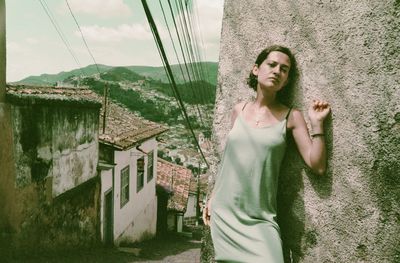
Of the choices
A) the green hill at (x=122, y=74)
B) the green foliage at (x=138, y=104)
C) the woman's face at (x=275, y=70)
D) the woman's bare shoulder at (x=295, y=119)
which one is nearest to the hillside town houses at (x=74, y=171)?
the green hill at (x=122, y=74)

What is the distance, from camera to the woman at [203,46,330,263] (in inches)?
82.4

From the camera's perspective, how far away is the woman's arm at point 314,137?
206 centimetres

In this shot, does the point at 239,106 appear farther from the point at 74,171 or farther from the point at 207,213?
the point at 74,171

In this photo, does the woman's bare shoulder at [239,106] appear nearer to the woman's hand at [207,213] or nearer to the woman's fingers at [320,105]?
the woman's fingers at [320,105]

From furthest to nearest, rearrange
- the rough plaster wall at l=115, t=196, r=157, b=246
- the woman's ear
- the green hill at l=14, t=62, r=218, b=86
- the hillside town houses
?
the rough plaster wall at l=115, t=196, r=157, b=246
the green hill at l=14, t=62, r=218, b=86
the hillside town houses
the woman's ear

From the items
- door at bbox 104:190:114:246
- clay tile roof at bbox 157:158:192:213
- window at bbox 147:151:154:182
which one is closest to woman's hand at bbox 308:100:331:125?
door at bbox 104:190:114:246

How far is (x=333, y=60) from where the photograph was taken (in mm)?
2053

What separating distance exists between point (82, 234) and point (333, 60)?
10.9 m

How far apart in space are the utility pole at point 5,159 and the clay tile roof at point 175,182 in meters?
14.2

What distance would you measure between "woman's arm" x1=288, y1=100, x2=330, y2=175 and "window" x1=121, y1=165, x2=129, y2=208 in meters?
12.7

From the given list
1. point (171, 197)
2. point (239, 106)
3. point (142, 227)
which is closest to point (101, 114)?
point (142, 227)

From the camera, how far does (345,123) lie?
79.6 inches

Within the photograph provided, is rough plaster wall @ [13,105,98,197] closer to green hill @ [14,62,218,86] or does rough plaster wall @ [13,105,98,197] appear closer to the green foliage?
green hill @ [14,62,218,86]

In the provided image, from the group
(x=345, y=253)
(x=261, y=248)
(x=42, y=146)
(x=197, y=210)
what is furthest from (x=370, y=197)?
(x=197, y=210)
